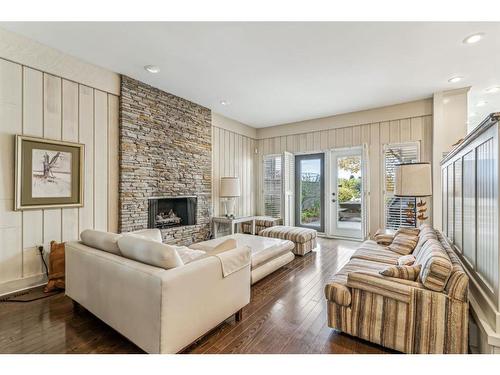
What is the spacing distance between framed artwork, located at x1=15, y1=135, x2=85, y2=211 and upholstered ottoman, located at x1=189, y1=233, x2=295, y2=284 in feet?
5.69

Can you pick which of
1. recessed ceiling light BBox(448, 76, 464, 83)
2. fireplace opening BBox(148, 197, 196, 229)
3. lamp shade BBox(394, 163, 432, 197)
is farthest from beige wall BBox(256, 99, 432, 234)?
fireplace opening BBox(148, 197, 196, 229)

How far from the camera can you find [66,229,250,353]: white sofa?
1.52 metres

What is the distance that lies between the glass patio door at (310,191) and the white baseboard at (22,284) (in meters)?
5.26

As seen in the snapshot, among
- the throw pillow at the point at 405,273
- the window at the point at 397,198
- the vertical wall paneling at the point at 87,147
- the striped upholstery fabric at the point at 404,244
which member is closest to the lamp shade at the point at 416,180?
the striped upholstery fabric at the point at 404,244

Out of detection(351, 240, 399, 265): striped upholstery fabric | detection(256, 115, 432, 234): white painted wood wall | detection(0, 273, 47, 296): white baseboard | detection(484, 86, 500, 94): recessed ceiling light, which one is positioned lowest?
detection(0, 273, 47, 296): white baseboard

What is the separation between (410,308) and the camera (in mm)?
1696

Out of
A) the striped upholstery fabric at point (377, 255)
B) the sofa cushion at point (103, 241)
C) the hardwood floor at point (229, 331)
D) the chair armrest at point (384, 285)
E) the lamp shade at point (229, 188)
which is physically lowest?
the hardwood floor at point (229, 331)

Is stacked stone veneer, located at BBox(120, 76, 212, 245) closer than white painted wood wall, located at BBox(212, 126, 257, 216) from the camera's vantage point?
Yes

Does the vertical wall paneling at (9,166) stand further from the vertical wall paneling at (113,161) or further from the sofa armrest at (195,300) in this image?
the sofa armrest at (195,300)

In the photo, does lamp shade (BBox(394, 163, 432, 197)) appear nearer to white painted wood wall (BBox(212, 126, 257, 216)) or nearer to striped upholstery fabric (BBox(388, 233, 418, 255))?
striped upholstery fabric (BBox(388, 233, 418, 255))

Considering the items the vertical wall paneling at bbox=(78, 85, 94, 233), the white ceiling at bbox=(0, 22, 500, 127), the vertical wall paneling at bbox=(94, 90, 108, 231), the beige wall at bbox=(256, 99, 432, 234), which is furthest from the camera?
the beige wall at bbox=(256, 99, 432, 234)

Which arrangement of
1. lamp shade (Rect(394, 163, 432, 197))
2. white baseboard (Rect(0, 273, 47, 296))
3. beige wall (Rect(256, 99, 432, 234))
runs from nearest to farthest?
white baseboard (Rect(0, 273, 47, 296)) → lamp shade (Rect(394, 163, 432, 197)) → beige wall (Rect(256, 99, 432, 234))

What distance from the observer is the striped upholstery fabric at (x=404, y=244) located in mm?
2879
